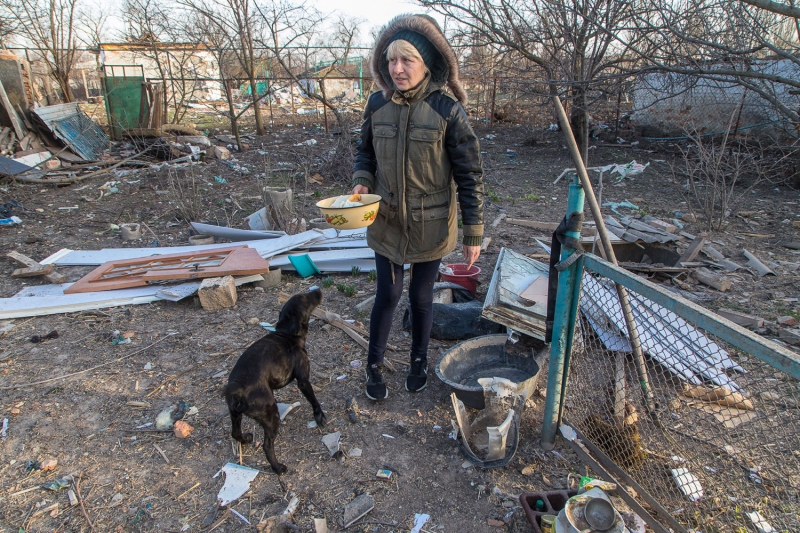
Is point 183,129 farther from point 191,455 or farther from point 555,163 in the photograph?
point 191,455

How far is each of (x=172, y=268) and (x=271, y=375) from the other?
283 cm

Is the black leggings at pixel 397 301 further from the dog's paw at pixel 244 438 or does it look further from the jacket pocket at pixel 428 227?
the dog's paw at pixel 244 438

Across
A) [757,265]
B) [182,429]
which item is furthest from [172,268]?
[757,265]

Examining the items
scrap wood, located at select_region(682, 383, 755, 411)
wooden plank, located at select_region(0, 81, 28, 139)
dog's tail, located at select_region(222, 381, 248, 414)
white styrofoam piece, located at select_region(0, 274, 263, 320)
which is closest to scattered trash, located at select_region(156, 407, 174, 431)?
dog's tail, located at select_region(222, 381, 248, 414)

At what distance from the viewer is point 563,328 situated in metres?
2.40

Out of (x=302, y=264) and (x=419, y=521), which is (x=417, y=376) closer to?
(x=419, y=521)

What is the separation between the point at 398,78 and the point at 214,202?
21.2 ft

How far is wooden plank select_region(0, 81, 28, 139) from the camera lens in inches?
424

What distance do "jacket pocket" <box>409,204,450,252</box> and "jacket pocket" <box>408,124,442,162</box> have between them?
298 millimetres

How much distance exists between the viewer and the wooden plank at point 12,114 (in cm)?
1078

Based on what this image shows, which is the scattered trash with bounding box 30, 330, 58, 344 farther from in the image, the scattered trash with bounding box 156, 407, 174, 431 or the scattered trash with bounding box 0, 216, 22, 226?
the scattered trash with bounding box 0, 216, 22, 226

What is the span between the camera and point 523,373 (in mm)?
3312

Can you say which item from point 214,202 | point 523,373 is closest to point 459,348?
point 523,373

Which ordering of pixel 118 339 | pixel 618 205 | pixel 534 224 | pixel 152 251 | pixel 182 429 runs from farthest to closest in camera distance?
pixel 618 205 < pixel 534 224 < pixel 152 251 < pixel 118 339 < pixel 182 429
